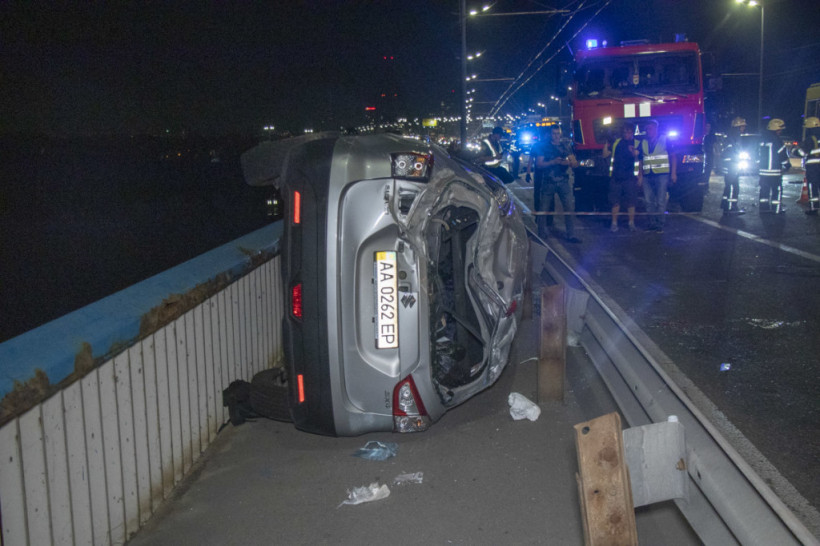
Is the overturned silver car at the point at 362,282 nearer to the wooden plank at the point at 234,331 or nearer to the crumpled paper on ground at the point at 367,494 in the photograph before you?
the crumpled paper on ground at the point at 367,494

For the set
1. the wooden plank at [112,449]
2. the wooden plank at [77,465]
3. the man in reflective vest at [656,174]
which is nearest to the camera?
the wooden plank at [77,465]

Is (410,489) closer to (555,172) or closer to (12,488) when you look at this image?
(12,488)

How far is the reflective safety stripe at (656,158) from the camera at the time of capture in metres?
13.3

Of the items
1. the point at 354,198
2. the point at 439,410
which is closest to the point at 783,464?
the point at 439,410

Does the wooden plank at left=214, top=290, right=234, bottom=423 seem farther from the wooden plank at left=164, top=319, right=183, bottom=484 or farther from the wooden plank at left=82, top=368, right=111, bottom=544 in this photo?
the wooden plank at left=82, top=368, right=111, bottom=544

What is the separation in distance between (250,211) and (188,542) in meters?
22.8

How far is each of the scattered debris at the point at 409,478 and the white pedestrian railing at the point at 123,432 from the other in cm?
124

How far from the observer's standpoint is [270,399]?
4.65 metres

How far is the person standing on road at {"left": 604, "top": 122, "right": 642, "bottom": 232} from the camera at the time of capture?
12.9 m

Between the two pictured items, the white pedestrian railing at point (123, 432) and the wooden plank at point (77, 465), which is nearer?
the white pedestrian railing at point (123, 432)

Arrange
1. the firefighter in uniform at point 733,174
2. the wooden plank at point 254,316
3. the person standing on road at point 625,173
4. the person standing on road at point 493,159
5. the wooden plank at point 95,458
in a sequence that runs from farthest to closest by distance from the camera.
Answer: the firefighter in uniform at point 733,174 → the person standing on road at point 625,173 → the person standing on road at point 493,159 → the wooden plank at point 254,316 → the wooden plank at point 95,458

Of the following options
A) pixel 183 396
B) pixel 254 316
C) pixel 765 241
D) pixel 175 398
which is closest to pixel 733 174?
pixel 765 241

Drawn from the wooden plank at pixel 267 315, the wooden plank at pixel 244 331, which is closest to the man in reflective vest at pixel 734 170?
the wooden plank at pixel 267 315

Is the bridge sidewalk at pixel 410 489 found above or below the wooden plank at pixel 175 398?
below
